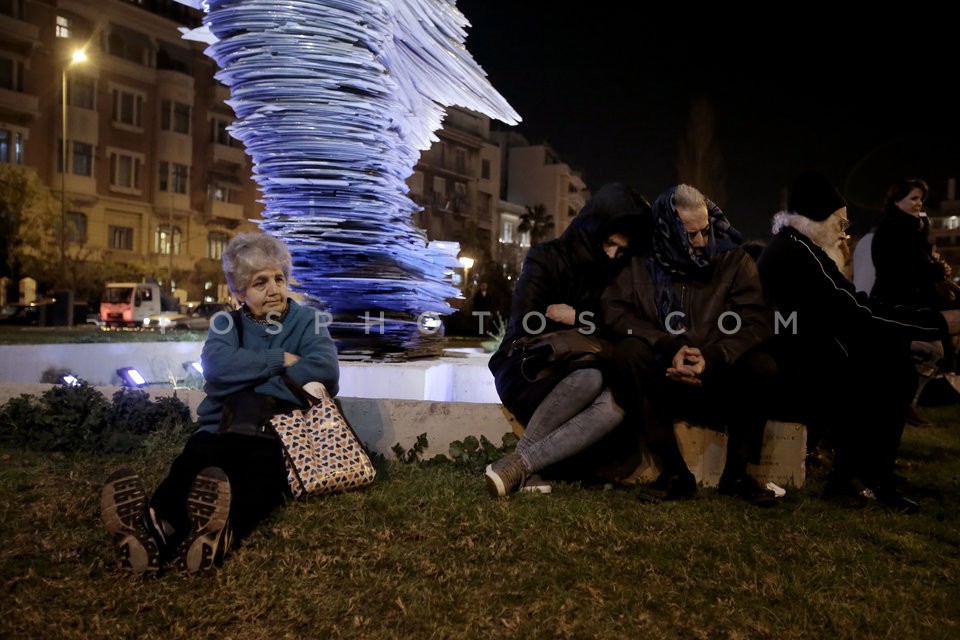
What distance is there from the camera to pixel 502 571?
9.43 feet

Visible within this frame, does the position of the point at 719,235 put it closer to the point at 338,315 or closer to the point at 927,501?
the point at 927,501

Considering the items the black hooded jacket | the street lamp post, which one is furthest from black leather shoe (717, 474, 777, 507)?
the street lamp post

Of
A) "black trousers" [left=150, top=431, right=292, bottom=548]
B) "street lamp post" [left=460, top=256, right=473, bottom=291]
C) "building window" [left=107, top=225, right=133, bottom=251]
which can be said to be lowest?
"black trousers" [left=150, top=431, right=292, bottom=548]

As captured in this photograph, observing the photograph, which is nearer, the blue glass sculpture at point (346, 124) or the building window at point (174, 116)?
the blue glass sculpture at point (346, 124)

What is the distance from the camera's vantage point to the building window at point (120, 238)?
139 ft

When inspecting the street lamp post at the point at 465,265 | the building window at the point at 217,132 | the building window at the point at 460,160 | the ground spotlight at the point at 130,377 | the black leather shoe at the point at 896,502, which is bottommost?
the black leather shoe at the point at 896,502

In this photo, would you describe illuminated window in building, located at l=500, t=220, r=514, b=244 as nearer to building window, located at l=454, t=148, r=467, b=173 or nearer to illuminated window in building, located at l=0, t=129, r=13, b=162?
building window, located at l=454, t=148, r=467, b=173

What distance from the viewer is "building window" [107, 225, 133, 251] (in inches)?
1668

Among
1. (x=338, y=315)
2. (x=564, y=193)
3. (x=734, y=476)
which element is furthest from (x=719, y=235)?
(x=564, y=193)

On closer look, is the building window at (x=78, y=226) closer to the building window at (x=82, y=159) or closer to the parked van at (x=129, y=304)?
the building window at (x=82, y=159)

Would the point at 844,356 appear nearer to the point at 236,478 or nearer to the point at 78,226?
the point at 236,478

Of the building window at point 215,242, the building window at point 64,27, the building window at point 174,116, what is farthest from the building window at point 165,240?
the building window at point 64,27

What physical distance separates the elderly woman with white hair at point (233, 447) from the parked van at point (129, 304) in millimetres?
26093

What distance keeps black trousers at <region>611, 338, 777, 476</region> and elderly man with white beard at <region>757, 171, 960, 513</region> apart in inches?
11.2
